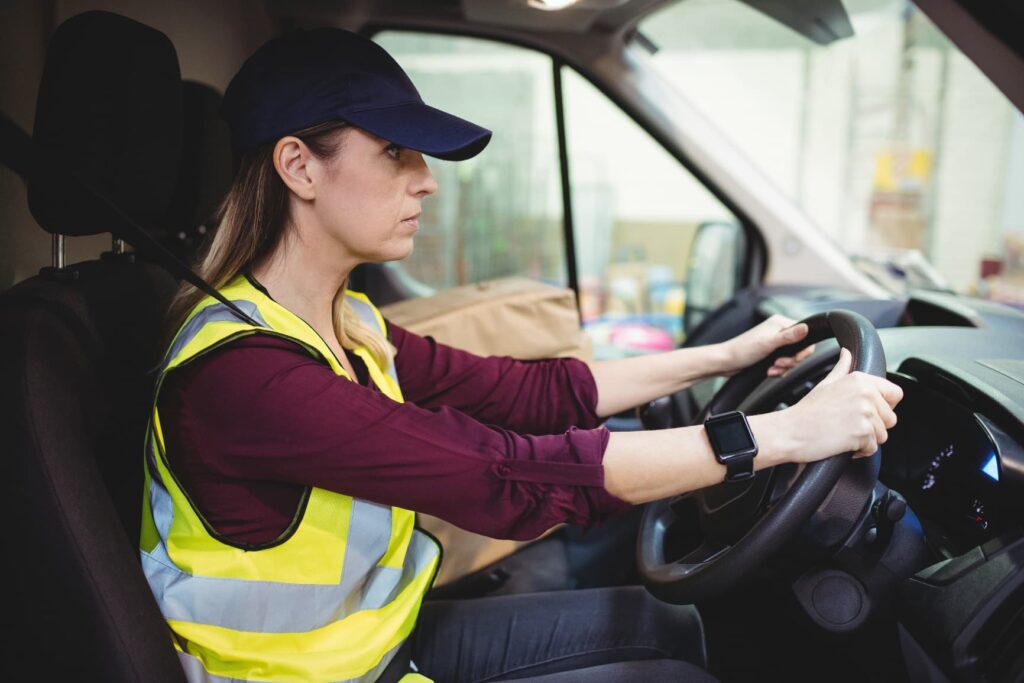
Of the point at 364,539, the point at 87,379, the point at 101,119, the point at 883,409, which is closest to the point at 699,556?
the point at 883,409

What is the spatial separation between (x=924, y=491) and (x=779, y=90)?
4.86 meters

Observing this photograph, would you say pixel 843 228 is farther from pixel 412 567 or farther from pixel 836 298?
pixel 412 567

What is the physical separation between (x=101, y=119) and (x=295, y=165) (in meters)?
0.22

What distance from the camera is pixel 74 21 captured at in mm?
1035

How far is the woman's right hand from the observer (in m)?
0.99

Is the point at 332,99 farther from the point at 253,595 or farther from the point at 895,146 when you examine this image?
the point at 895,146

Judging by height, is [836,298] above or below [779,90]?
below

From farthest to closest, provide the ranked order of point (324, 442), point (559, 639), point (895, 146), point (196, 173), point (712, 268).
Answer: point (895, 146), point (712, 268), point (196, 173), point (559, 639), point (324, 442)

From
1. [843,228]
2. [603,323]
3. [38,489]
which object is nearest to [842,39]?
[603,323]

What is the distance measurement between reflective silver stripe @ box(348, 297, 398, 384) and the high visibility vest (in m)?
0.29

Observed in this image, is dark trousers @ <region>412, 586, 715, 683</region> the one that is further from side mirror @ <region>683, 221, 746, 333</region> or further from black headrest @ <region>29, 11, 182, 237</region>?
side mirror @ <region>683, 221, 746, 333</region>

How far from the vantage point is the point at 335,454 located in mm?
952

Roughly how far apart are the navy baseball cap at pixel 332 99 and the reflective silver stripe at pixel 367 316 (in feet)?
1.12

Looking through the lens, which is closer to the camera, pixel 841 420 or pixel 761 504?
pixel 841 420
